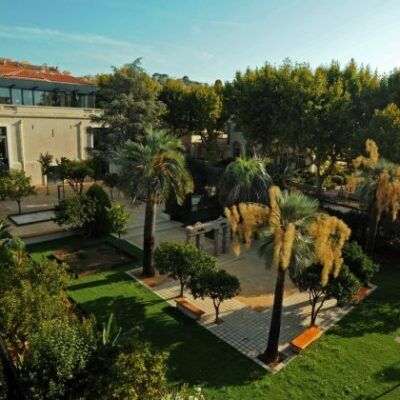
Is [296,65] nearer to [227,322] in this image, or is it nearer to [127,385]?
[227,322]

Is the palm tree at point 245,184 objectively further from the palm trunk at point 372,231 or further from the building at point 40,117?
the building at point 40,117

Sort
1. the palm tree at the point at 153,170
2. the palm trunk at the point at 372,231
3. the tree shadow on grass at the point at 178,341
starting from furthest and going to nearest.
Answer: the palm trunk at the point at 372,231 → the palm tree at the point at 153,170 → the tree shadow on grass at the point at 178,341

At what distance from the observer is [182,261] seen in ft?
55.1

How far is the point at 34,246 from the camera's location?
79.8ft

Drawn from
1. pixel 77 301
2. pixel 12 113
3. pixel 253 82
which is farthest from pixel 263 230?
pixel 12 113

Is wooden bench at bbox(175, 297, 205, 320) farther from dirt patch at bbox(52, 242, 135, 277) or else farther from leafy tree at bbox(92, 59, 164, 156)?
leafy tree at bbox(92, 59, 164, 156)

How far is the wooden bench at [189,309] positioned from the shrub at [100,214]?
32.4 ft

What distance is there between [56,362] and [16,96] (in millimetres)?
38486

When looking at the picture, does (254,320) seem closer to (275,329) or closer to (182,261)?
(275,329)

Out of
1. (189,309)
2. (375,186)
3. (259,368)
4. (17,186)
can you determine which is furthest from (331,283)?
(17,186)

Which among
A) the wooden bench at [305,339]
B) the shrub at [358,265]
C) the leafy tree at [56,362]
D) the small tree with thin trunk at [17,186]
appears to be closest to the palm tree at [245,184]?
the shrub at [358,265]

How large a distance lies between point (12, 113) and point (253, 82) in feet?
81.6

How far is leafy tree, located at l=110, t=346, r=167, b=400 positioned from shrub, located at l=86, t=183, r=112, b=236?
1715 cm

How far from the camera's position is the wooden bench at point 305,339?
1402cm
